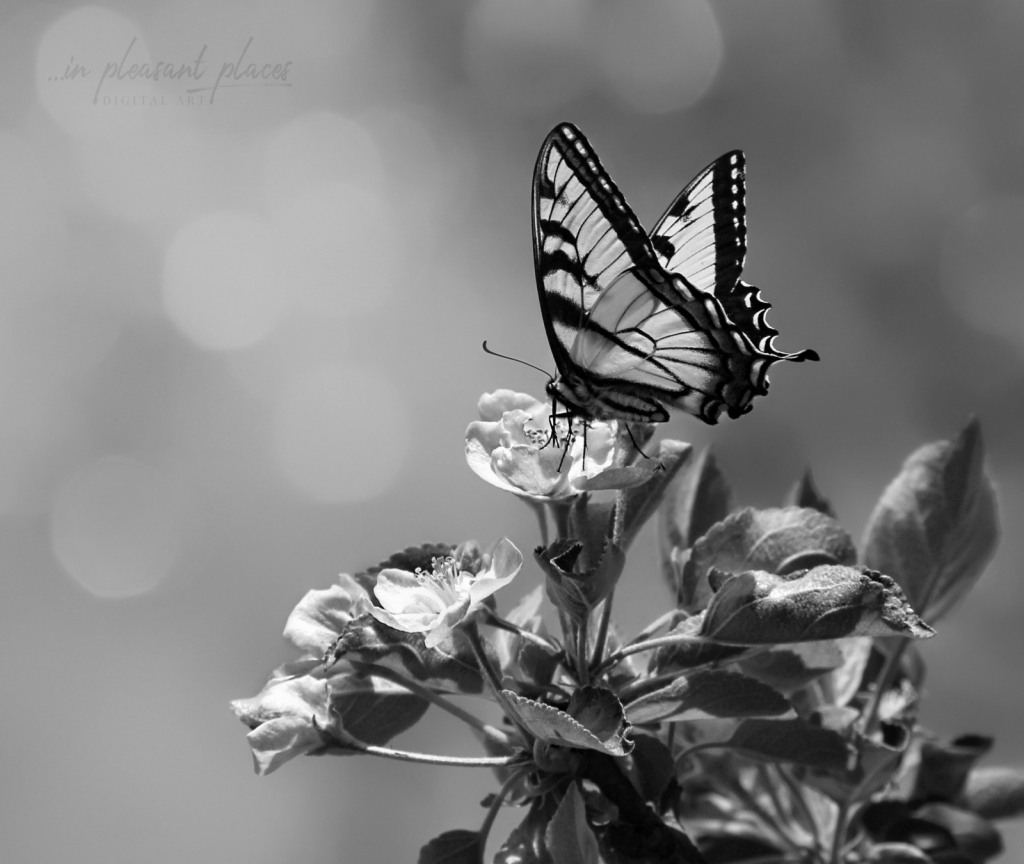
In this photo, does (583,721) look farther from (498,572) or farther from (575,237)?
(575,237)

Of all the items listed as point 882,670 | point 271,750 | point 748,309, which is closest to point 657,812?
point 271,750

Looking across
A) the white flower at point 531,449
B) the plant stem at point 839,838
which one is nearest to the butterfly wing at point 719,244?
the white flower at point 531,449

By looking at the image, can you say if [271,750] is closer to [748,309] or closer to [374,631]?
[374,631]

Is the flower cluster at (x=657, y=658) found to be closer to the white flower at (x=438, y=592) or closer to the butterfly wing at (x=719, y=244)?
the white flower at (x=438, y=592)

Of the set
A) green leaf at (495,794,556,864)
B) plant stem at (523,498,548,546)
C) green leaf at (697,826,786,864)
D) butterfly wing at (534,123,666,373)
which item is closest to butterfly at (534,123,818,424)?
butterfly wing at (534,123,666,373)

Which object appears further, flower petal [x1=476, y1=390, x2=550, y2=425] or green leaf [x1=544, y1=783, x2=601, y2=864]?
flower petal [x1=476, y1=390, x2=550, y2=425]

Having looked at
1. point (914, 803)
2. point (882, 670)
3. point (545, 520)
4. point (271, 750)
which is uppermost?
point (545, 520)

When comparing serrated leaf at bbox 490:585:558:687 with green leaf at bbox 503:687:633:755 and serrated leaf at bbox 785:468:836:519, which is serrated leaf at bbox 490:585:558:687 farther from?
serrated leaf at bbox 785:468:836:519
